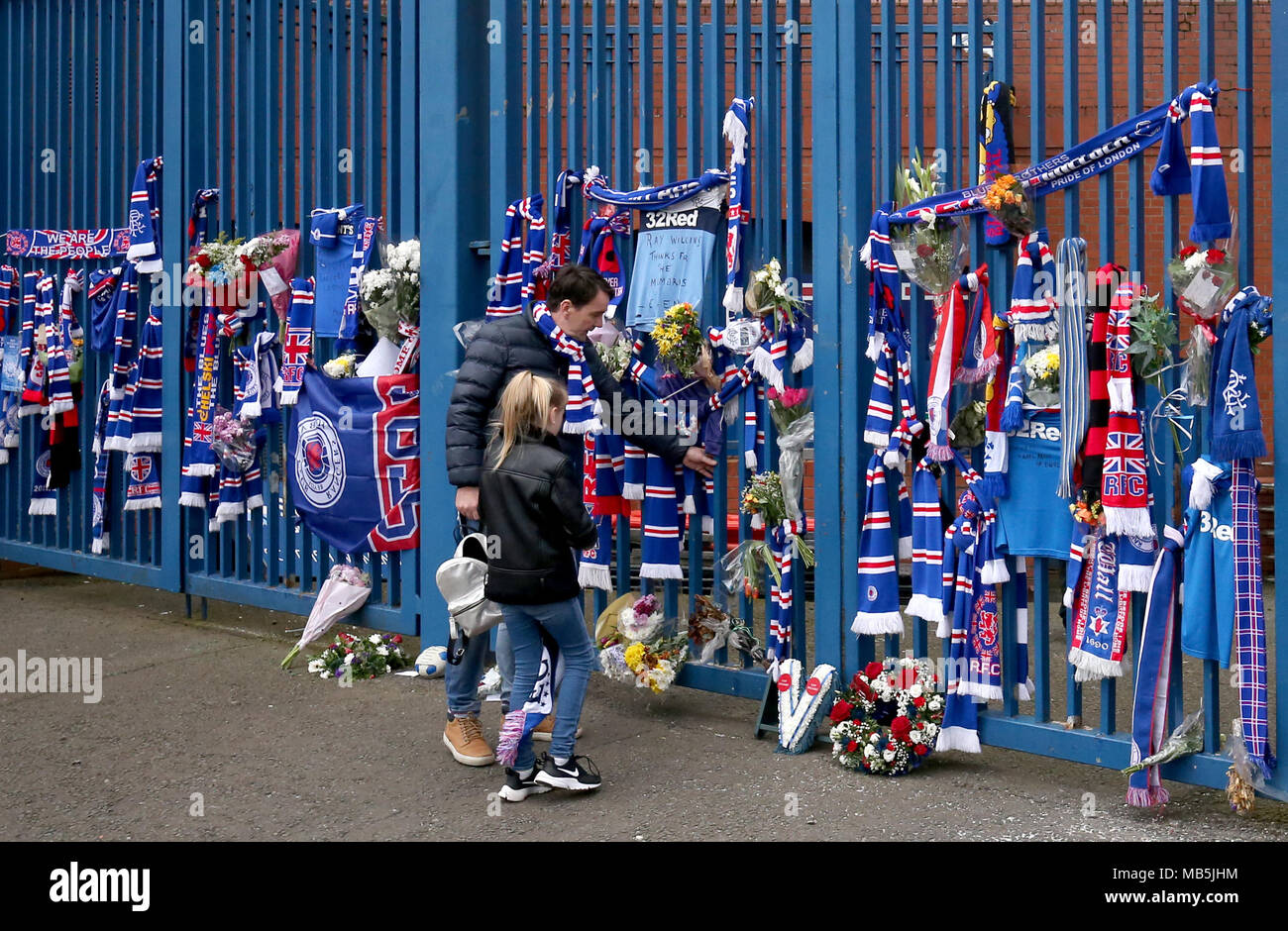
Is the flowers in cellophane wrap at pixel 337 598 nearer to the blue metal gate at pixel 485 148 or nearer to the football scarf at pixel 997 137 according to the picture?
the blue metal gate at pixel 485 148

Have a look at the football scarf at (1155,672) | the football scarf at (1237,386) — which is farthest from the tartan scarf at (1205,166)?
the football scarf at (1155,672)

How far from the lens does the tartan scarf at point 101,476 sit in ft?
27.3

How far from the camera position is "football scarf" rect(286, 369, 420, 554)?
6.76 metres

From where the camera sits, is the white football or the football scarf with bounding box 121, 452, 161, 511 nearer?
the white football

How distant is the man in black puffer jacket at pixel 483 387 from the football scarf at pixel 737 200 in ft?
1.74

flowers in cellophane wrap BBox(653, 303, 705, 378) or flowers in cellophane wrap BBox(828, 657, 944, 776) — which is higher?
flowers in cellophane wrap BBox(653, 303, 705, 378)

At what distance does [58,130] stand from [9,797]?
524 cm

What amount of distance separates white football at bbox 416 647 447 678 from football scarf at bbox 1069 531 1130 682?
3.11 m

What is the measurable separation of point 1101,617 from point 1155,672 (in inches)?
9.6

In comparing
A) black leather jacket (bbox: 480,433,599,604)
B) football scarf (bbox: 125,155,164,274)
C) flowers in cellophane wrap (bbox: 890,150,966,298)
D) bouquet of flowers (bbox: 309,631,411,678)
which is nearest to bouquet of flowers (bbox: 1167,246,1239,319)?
flowers in cellophane wrap (bbox: 890,150,966,298)

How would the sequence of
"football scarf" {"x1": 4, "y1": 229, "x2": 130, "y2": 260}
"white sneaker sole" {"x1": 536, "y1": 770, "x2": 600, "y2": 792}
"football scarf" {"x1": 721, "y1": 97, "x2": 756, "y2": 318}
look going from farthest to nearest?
"football scarf" {"x1": 4, "y1": 229, "x2": 130, "y2": 260}, "football scarf" {"x1": 721, "y1": 97, "x2": 756, "y2": 318}, "white sneaker sole" {"x1": 536, "y1": 770, "x2": 600, "y2": 792}

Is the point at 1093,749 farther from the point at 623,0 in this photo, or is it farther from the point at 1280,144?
the point at 623,0

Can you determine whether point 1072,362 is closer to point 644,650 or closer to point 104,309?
point 644,650

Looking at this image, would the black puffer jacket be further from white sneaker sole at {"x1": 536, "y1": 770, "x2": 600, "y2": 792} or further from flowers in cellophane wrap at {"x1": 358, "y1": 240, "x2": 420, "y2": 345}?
flowers in cellophane wrap at {"x1": 358, "y1": 240, "x2": 420, "y2": 345}
